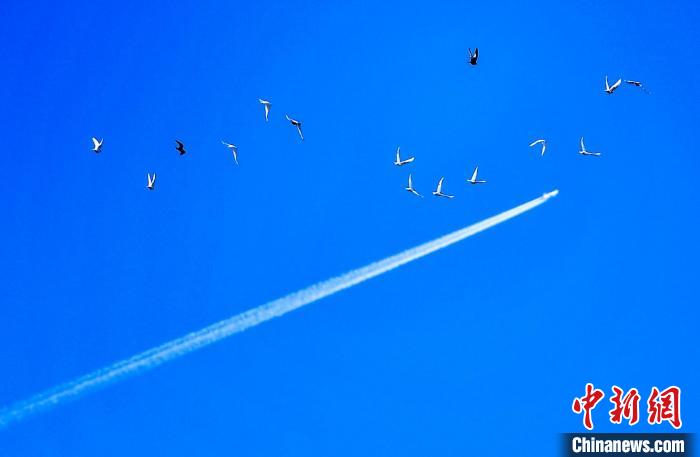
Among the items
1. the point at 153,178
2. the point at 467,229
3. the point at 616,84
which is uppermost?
the point at 467,229

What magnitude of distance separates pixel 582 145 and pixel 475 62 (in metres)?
19.4

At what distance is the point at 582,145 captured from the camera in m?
80.1

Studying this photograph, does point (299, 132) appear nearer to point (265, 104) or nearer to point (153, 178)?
point (265, 104)

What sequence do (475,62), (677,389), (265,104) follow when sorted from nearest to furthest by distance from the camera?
(475,62) → (265,104) → (677,389)

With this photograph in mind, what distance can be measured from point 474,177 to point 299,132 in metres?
16.6

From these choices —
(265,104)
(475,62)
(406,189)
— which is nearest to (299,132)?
(265,104)

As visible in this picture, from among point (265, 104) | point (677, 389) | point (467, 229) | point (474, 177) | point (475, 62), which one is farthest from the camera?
point (467, 229)

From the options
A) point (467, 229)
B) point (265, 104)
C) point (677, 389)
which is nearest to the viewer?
point (265, 104)

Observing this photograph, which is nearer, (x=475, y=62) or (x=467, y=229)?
(x=475, y=62)

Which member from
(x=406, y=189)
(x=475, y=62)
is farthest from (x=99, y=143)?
(x=475, y=62)

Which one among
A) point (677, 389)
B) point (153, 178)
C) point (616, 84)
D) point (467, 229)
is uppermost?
point (467, 229)

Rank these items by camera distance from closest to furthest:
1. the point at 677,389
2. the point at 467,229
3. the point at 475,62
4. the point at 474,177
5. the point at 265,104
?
the point at 475,62, the point at 265,104, the point at 474,177, the point at 677,389, the point at 467,229

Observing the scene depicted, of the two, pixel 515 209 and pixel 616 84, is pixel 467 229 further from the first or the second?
pixel 616 84

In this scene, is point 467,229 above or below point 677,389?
above
